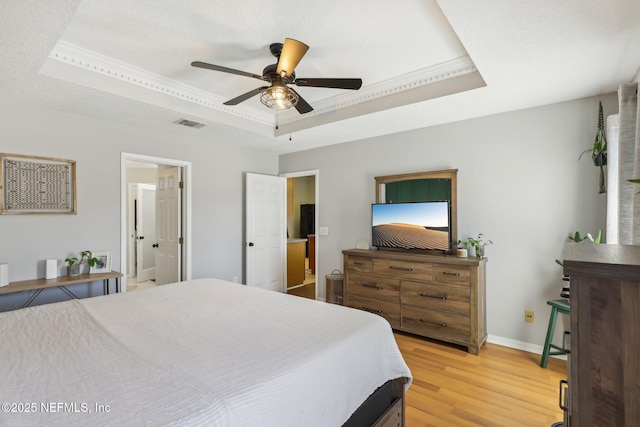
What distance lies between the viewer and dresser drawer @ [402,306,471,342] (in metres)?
3.10

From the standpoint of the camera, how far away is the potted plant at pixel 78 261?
3.08 metres

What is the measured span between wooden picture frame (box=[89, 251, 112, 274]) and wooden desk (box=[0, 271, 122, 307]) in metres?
0.07

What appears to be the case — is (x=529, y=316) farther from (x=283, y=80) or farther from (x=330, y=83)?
(x=283, y=80)

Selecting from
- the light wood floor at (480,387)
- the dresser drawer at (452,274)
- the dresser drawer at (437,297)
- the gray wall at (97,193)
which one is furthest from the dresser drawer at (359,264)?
the gray wall at (97,193)

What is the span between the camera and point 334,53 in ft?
8.35

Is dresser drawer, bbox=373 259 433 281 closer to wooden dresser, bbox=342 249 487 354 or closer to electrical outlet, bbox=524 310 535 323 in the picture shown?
wooden dresser, bbox=342 249 487 354

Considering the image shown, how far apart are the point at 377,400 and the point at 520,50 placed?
232cm

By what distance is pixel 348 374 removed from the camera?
54.4 inches

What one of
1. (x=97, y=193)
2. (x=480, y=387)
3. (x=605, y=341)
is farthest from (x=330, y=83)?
(x=97, y=193)

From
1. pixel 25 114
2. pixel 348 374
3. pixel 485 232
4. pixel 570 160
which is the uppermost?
pixel 25 114

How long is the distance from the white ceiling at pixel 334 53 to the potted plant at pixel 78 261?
1.45 meters

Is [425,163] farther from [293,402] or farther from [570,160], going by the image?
[293,402]

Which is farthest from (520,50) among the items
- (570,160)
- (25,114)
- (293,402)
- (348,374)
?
(25,114)

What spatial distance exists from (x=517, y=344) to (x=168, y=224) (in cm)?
451
